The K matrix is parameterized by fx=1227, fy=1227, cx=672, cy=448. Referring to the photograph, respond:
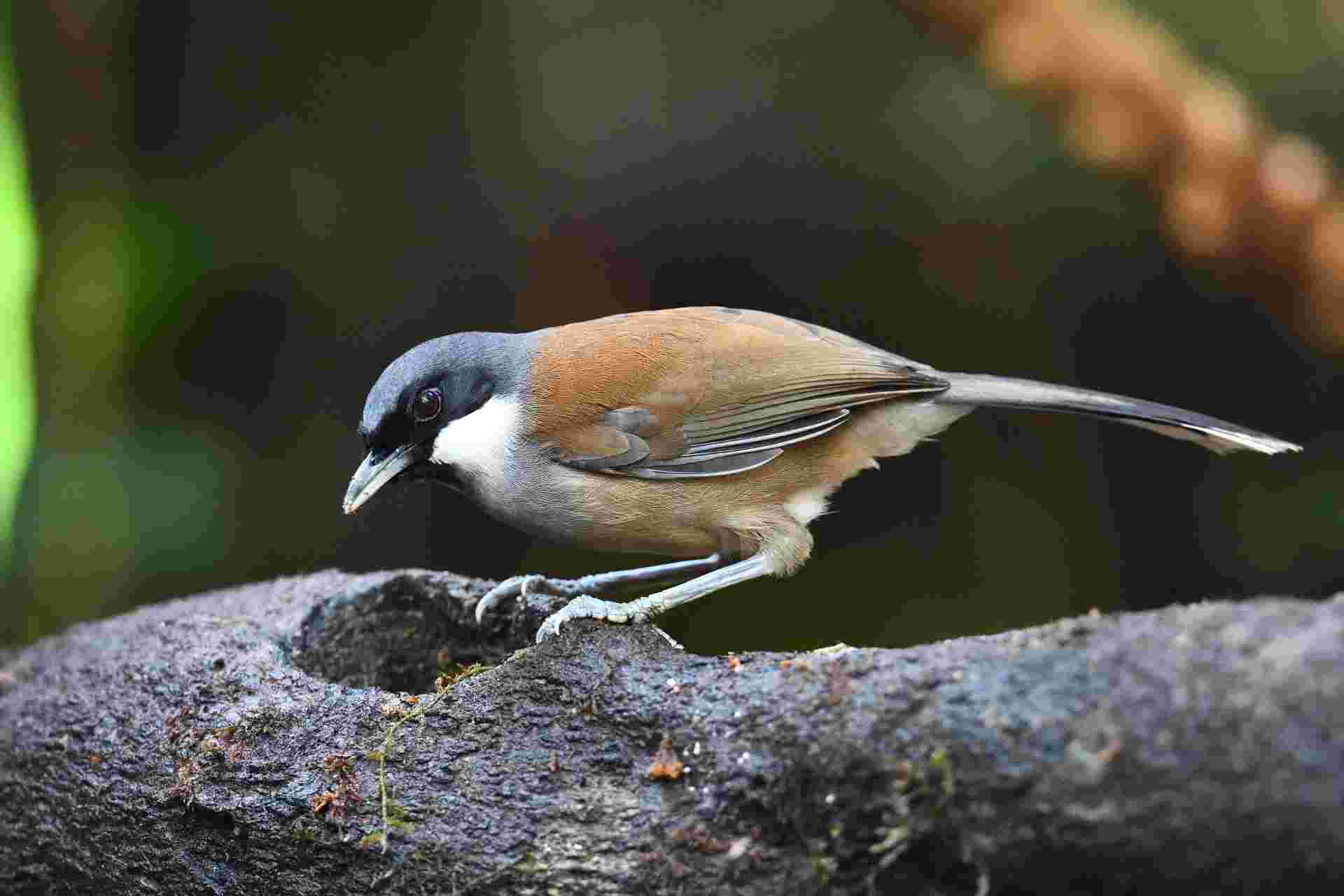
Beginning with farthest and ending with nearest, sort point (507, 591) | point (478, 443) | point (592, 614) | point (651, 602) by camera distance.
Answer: point (507, 591)
point (478, 443)
point (651, 602)
point (592, 614)

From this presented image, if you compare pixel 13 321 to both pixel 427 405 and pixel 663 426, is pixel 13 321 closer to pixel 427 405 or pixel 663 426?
pixel 427 405

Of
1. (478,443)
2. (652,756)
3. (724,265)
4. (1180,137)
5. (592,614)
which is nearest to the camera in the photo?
(652,756)

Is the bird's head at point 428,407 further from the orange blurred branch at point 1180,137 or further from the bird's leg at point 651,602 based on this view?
the orange blurred branch at point 1180,137

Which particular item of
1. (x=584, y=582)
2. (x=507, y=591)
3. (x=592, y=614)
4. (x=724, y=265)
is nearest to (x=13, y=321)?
(x=507, y=591)

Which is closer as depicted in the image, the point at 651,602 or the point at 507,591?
the point at 651,602

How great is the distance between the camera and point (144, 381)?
6266 mm

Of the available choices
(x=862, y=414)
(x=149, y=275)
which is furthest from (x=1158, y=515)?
(x=149, y=275)

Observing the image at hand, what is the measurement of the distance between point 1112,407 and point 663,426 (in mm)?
→ 1345

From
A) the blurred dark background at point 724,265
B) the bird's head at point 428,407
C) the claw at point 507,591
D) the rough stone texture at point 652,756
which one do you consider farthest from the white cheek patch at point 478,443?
the blurred dark background at point 724,265

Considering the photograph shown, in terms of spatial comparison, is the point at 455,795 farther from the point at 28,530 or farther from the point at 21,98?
the point at 21,98

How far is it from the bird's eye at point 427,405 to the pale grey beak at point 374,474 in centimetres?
10

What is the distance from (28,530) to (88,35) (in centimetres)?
247

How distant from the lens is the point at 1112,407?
3668 mm

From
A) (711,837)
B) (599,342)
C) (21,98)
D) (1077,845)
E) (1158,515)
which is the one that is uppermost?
(21,98)
